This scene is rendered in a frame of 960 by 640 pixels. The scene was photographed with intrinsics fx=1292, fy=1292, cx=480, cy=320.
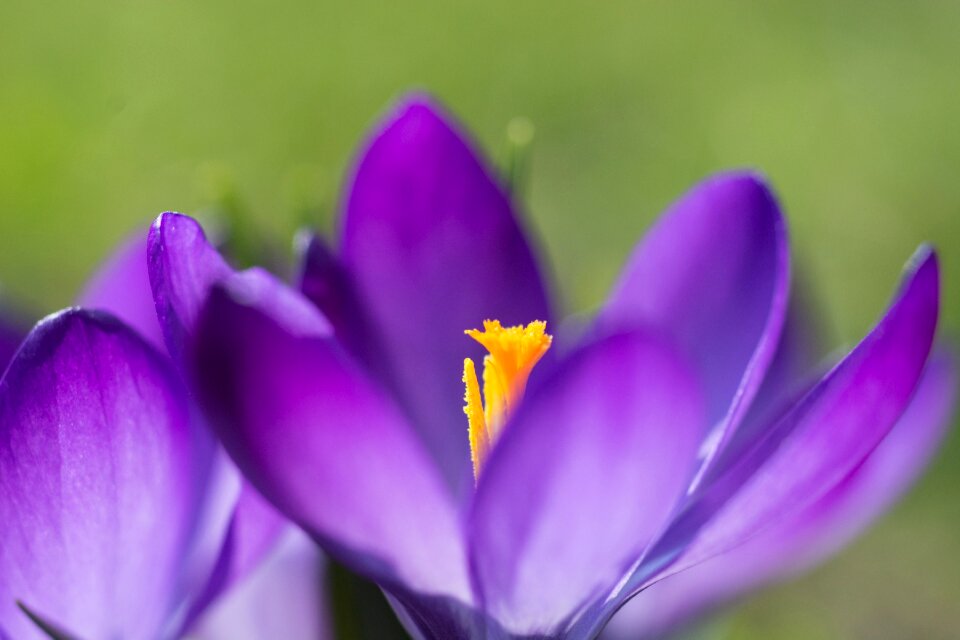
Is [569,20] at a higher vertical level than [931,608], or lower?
higher

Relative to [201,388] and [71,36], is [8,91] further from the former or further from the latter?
[201,388]

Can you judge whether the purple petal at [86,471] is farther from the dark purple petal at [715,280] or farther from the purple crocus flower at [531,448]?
the dark purple petal at [715,280]

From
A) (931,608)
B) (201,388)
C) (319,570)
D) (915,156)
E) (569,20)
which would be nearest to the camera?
(201,388)

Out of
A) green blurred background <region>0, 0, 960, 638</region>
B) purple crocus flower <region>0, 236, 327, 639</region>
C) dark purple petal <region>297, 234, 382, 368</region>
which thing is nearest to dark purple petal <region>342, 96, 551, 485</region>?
dark purple petal <region>297, 234, 382, 368</region>

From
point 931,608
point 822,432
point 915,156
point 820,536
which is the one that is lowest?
point 931,608

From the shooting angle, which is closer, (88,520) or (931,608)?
(88,520)

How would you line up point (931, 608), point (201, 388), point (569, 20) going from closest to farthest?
point (201, 388)
point (931, 608)
point (569, 20)

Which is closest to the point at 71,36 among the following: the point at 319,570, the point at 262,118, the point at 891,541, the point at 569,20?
the point at 262,118

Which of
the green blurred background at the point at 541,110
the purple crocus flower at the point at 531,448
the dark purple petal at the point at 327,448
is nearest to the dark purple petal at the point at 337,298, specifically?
the purple crocus flower at the point at 531,448

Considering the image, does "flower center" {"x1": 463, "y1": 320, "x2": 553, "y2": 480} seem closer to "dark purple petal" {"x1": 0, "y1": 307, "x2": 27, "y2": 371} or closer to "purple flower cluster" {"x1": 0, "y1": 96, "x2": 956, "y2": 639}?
"purple flower cluster" {"x1": 0, "y1": 96, "x2": 956, "y2": 639}
